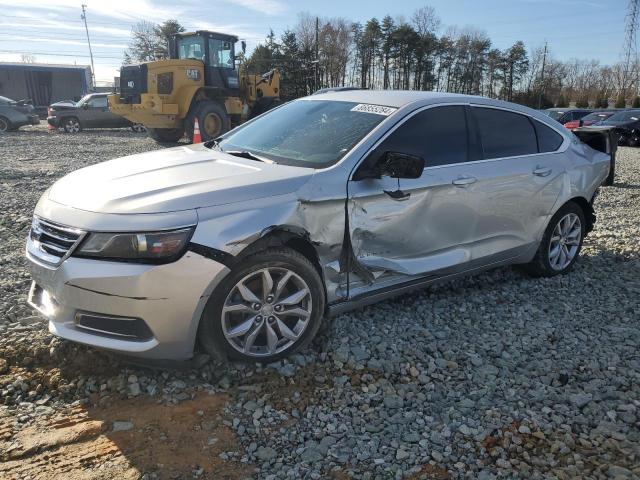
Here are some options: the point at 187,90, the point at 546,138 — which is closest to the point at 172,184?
the point at 546,138

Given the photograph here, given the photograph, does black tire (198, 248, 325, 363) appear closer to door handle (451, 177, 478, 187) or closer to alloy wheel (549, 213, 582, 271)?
door handle (451, 177, 478, 187)

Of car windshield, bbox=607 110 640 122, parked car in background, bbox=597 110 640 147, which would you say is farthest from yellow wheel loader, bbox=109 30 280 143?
car windshield, bbox=607 110 640 122

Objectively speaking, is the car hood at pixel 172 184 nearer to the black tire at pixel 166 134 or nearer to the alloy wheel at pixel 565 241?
the alloy wheel at pixel 565 241

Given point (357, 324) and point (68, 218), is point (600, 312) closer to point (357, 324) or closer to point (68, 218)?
point (357, 324)

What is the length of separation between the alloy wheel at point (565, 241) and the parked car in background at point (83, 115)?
20.0 metres

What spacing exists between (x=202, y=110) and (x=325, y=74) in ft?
142

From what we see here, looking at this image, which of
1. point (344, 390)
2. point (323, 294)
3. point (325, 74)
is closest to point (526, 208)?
point (323, 294)

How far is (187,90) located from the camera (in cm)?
1515

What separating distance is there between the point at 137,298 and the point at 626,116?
77.5 feet

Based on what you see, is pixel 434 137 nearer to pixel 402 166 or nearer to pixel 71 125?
pixel 402 166

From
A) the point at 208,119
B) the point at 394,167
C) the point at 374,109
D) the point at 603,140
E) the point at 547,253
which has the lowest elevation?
the point at 547,253

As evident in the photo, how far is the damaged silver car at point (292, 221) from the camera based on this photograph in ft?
9.32

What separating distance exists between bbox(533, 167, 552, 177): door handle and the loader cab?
1272cm

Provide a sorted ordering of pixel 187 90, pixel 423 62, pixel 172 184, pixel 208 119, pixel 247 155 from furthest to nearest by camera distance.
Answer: pixel 423 62 → pixel 208 119 → pixel 187 90 → pixel 247 155 → pixel 172 184
